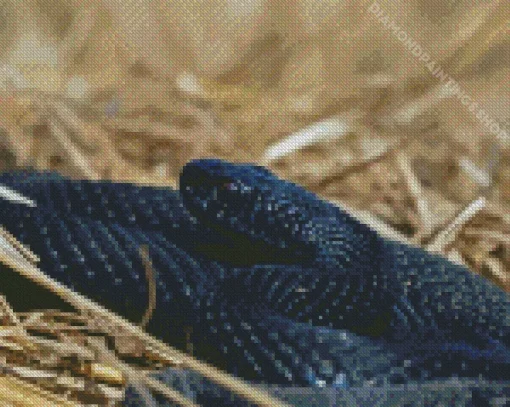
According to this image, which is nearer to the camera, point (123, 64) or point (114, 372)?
point (114, 372)

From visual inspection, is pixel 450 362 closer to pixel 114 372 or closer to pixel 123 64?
pixel 114 372

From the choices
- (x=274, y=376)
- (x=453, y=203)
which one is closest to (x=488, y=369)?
(x=274, y=376)

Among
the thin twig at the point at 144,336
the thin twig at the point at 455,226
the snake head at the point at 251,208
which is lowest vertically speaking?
the thin twig at the point at 144,336

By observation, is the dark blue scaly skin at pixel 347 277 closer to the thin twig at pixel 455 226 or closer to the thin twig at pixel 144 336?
the thin twig at pixel 144 336

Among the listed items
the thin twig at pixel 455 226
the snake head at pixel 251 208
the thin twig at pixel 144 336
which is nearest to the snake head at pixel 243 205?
the snake head at pixel 251 208

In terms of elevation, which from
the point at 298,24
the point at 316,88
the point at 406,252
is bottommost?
the point at 406,252

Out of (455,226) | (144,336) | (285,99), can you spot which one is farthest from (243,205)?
(285,99)

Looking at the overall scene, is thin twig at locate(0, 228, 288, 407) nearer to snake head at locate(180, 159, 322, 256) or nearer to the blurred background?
snake head at locate(180, 159, 322, 256)
